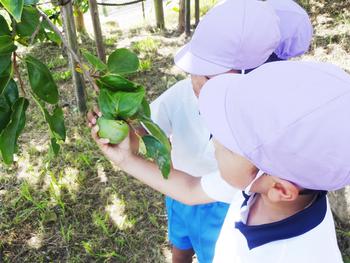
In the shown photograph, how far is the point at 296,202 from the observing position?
82 cm

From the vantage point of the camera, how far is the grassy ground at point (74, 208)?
1955 mm

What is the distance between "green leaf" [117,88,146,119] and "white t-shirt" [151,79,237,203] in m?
0.45

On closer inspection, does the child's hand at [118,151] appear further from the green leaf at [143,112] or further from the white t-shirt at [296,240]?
the white t-shirt at [296,240]

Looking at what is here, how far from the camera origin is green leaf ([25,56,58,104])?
0.94 m

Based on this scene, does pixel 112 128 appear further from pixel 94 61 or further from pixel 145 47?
pixel 145 47

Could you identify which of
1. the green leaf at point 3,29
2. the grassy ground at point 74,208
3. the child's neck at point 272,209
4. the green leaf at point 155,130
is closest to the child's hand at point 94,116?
the green leaf at point 155,130

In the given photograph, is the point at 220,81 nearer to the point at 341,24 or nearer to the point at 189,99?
the point at 189,99

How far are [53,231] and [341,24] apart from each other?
284 cm

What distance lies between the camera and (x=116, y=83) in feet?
2.89

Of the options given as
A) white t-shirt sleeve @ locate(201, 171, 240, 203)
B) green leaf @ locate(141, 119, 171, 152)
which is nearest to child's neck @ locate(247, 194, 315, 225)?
white t-shirt sleeve @ locate(201, 171, 240, 203)

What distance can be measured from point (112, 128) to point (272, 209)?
0.38 metres

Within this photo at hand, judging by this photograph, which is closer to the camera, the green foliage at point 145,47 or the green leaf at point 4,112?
the green leaf at point 4,112

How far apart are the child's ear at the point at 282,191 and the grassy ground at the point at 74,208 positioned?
129 centimetres

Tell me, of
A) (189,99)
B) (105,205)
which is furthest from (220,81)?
(105,205)
